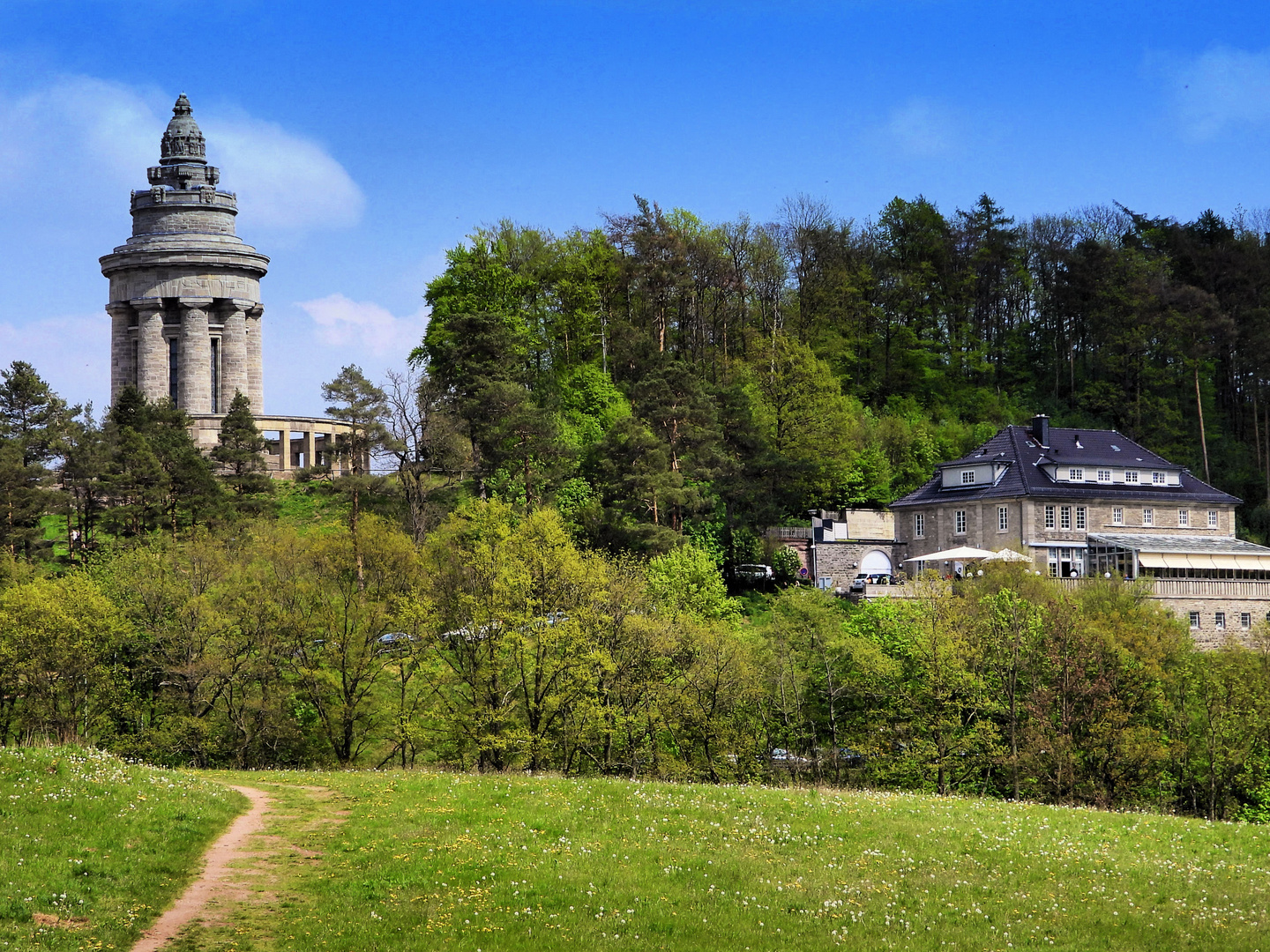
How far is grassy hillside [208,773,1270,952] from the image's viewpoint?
63.1ft

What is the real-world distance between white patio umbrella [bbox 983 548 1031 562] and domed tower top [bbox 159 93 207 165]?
66927 millimetres

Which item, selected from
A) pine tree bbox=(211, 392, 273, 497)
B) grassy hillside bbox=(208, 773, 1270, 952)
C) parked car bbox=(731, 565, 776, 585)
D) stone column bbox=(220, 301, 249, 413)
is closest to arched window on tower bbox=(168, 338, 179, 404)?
stone column bbox=(220, 301, 249, 413)

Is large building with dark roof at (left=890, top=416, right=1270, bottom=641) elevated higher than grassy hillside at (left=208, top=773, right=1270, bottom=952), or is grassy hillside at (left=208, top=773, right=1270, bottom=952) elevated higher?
large building with dark roof at (left=890, top=416, right=1270, bottom=641)

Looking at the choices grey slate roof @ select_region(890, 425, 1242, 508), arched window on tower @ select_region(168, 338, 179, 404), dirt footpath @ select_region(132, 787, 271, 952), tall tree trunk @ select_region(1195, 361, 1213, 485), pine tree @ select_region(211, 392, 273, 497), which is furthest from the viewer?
arched window on tower @ select_region(168, 338, 179, 404)

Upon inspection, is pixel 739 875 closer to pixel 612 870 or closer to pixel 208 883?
pixel 612 870

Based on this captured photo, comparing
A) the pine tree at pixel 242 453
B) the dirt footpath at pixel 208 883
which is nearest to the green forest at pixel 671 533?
the pine tree at pixel 242 453

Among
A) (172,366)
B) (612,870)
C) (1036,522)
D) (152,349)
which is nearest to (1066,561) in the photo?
(1036,522)

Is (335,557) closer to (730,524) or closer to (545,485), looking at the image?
(545,485)

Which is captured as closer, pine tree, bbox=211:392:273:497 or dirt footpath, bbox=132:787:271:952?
dirt footpath, bbox=132:787:271:952

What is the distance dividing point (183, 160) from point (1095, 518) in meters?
69.1

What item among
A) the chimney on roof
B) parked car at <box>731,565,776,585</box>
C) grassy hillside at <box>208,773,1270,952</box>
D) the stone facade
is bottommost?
grassy hillside at <box>208,773,1270,952</box>

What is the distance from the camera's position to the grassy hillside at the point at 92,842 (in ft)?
59.5

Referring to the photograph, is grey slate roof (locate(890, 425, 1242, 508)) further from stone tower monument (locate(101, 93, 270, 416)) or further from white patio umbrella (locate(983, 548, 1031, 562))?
stone tower monument (locate(101, 93, 270, 416))

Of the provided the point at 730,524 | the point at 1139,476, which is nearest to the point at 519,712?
the point at 730,524
